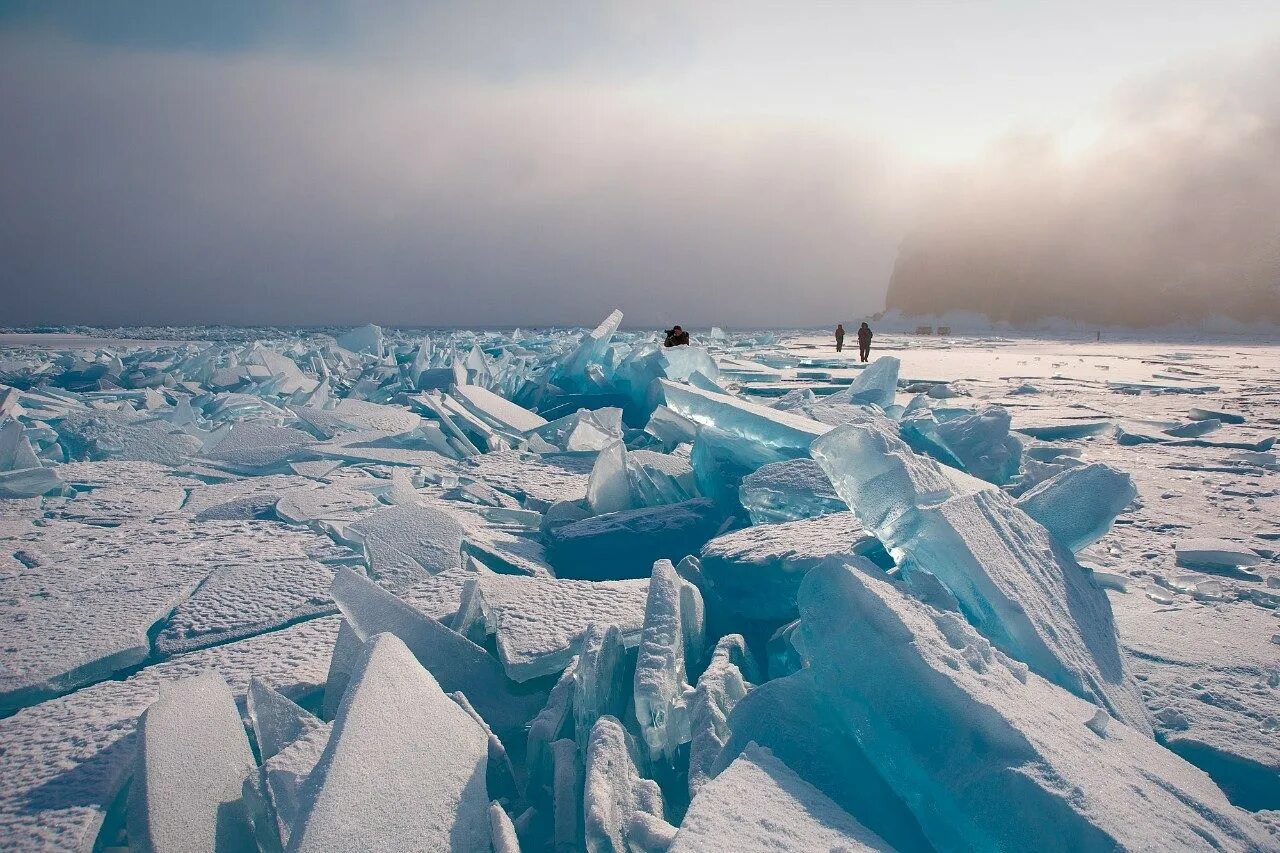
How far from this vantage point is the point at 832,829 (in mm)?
798

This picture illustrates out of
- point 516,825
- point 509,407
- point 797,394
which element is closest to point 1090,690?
point 516,825

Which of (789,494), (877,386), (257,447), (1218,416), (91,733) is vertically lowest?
(91,733)

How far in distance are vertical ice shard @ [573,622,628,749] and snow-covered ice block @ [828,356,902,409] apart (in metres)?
3.13

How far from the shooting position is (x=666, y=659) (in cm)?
122

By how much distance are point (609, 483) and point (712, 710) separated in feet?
5.28

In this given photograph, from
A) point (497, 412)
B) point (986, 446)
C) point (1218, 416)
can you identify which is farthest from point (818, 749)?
point (1218, 416)

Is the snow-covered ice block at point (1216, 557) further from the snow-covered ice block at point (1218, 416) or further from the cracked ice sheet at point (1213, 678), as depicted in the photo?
the snow-covered ice block at point (1218, 416)

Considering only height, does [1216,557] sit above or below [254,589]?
above

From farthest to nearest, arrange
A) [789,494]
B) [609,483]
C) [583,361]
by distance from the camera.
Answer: [583,361]
[609,483]
[789,494]

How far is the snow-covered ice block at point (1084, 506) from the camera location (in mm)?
1572

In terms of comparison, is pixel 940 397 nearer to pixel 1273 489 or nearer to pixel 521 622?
pixel 1273 489

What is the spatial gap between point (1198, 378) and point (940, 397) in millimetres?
4646

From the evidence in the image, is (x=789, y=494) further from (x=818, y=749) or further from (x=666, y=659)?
(x=818, y=749)

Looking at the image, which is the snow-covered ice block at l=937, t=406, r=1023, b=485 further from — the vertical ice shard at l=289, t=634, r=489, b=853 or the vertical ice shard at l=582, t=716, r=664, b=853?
the vertical ice shard at l=289, t=634, r=489, b=853
